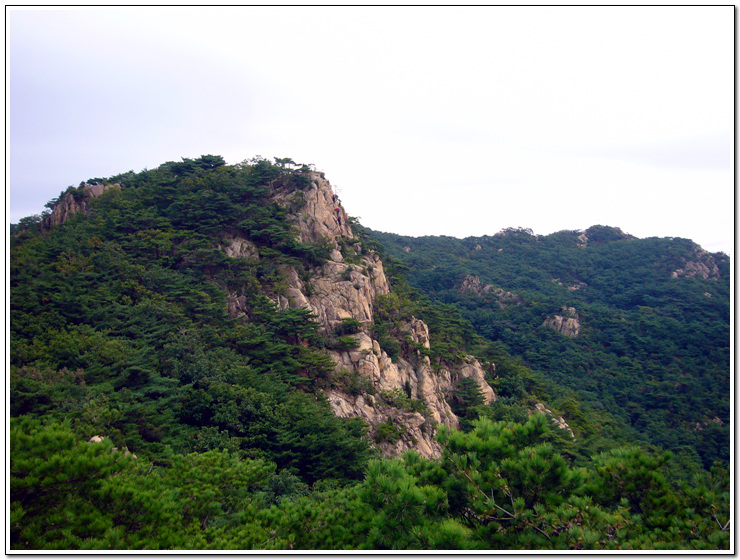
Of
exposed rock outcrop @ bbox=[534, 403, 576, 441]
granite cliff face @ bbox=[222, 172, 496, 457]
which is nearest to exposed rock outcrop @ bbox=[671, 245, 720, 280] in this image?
exposed rock outcrop @ bbox=[534, 403, 576, 441]

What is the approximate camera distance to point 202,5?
8891 millimetres

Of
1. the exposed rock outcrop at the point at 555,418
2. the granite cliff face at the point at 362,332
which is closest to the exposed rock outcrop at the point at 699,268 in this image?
the exposed rock outcrop at the point at 555,418

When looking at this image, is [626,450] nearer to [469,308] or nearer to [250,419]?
[250,419]

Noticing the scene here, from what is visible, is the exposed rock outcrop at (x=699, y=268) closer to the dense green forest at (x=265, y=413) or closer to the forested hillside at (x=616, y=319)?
Result: the forested hillside at (x=616, y=319)

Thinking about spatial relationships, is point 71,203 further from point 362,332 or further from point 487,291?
point 487,291

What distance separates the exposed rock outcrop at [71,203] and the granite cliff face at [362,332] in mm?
9627

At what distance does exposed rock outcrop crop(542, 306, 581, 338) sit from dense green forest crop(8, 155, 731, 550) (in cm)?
139

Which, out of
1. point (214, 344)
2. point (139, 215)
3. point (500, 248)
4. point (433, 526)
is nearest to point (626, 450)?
point (433, 526)

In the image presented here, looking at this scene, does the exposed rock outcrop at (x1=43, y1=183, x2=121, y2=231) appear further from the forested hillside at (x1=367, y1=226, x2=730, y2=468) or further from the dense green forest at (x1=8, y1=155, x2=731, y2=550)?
the forested hillside at (x1=367, y1=226, x2=730, y2=468)

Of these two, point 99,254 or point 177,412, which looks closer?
point 177,412

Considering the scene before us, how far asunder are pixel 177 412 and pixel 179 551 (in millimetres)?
6473

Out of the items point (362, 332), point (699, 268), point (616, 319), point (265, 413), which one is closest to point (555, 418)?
point (362, 332)

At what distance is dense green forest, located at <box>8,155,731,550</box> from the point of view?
18.1 feet

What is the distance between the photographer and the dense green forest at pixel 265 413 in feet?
18.1
